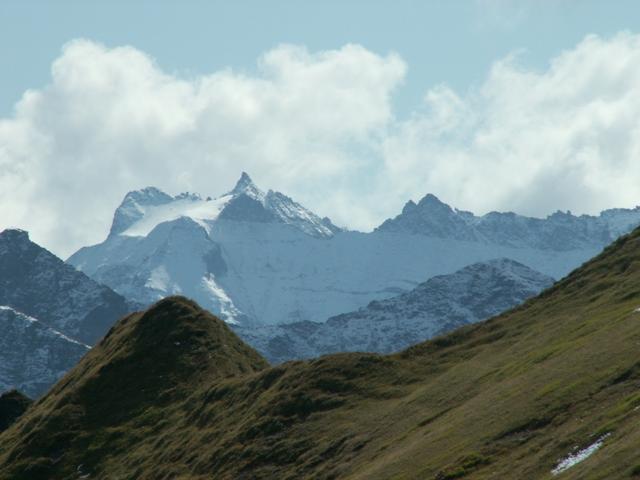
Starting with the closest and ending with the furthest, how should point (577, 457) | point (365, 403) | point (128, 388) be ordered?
point (577, 457) → point (365, 403) → point (128, 388)

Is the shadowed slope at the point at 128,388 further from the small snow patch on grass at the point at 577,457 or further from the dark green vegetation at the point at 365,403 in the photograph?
the small snow patch on grass at the point at 577,457

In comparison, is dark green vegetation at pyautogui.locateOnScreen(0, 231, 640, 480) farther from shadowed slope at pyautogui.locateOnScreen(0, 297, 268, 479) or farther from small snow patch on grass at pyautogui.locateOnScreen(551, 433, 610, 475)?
small snow patch on grass at pyautogui.locateOnScreen(551, 433, 610, 475)

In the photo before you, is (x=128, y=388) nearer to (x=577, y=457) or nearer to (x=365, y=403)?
(x=365, y=403)

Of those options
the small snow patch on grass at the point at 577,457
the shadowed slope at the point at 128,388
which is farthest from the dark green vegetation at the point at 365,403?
the small snow patch on grass at the point at 577,457

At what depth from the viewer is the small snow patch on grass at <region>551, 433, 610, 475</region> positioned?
2820 inches

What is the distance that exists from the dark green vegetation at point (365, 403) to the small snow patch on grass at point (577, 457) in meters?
0.85

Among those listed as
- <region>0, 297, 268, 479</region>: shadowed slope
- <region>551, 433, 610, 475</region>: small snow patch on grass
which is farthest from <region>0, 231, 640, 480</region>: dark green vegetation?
<region>551, 433, 610, 475</region>: small snow patch on grass

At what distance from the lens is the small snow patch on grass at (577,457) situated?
2820 inches

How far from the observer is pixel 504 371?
11362 cm

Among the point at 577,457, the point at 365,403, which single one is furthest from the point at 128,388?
the point at 577,457

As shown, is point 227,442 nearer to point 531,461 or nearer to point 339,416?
point 339,416

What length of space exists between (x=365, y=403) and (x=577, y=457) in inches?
2301

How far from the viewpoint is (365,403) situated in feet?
427

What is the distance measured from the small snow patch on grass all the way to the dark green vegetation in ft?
2.80
